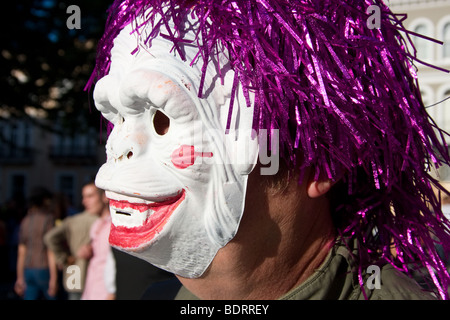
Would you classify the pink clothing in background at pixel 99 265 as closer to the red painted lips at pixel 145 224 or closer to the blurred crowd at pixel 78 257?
the blurred crowd at pixel 78 257

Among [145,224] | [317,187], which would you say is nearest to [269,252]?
[317,187]

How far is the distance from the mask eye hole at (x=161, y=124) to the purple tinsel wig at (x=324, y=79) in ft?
0.50

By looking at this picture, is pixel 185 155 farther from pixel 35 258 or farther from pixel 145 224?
pixel 35 258

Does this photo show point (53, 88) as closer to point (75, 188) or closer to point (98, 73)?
point (98, 73)

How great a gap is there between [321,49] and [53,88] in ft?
24.0

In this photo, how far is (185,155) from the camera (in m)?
1.10

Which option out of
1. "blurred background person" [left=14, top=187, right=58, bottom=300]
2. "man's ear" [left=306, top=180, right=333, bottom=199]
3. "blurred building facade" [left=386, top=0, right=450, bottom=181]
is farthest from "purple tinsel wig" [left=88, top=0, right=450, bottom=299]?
"blurred background person" [left=14, top=187, right=58, bottom=300]

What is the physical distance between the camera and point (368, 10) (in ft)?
4.08

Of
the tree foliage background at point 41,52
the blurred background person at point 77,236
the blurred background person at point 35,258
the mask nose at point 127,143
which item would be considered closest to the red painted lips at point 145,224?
the mask nose at point 127,143

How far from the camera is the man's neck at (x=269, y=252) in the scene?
3.86 feet

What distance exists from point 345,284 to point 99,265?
2396 millimetres
